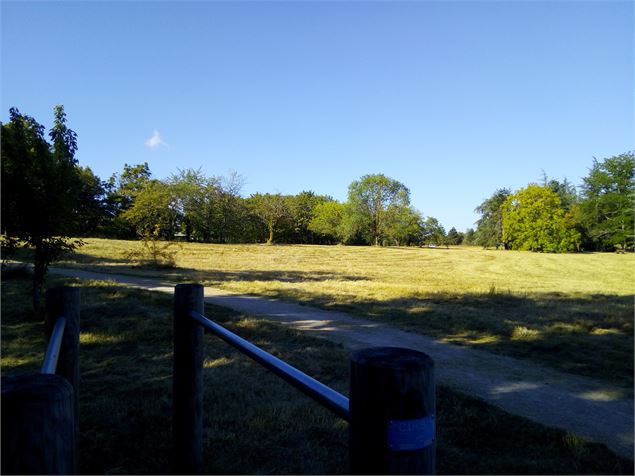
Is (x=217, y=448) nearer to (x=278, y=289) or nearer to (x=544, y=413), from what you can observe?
(x=544, y=413)

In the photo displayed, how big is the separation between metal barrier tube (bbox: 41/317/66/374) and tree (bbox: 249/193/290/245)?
4718 cm

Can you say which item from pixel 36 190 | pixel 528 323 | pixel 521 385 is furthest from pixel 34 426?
pixel 528 323

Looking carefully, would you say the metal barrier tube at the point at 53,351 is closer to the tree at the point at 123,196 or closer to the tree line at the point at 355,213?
the tree line at the point at 355,213

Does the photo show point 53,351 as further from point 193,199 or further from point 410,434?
point 193,199

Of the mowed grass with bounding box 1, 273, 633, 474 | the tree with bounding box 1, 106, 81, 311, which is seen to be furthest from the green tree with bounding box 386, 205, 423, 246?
the mowed grass with bounding box 1, 273, 633, 474

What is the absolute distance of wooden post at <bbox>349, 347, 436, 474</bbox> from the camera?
1.00m

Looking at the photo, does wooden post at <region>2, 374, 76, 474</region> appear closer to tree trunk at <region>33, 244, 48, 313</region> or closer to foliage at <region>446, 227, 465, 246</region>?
tree trunk at <region>33, 244, 48, 313</region>

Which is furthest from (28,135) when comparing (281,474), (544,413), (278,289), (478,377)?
(544,413)

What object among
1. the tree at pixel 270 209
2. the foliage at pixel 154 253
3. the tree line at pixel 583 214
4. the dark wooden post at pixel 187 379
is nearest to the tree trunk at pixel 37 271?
the dark wooden post at pixel 187 379

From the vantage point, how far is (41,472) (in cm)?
107

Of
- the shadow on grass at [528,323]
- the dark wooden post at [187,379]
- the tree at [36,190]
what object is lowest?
the shadow on grass at [528,323]

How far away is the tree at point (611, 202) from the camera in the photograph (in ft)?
160

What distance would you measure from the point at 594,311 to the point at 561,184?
215 ft

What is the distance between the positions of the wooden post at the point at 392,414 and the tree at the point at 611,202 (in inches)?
2238
